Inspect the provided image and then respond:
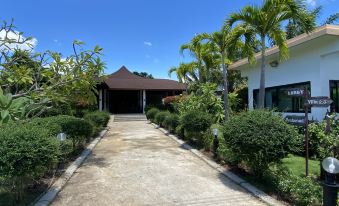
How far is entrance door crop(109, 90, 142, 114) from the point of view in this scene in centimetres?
3550

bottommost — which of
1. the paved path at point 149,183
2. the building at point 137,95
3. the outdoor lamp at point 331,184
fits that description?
the paved path at point 149,183

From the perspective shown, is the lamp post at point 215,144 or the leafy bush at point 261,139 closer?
the leafy bush at point 261,139

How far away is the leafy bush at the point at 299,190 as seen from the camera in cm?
530

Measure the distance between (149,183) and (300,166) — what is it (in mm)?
3781

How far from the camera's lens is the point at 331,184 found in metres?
4.75

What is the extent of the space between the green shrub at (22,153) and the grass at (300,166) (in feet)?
16.8

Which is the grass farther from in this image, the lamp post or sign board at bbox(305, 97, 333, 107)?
the lamp post

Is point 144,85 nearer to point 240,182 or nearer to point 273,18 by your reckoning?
point 273,18

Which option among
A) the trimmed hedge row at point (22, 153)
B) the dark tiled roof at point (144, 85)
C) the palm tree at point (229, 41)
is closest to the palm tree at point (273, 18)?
the palm tree at point (229, 41)

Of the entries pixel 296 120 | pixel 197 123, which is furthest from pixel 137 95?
pixel 296 120

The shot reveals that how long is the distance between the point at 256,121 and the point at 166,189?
7.66 ft

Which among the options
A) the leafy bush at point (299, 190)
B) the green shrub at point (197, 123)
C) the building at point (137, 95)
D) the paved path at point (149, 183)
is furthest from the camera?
the building at point (137, 95)

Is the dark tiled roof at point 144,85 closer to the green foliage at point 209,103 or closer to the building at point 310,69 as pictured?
the green foliage at point 209,103

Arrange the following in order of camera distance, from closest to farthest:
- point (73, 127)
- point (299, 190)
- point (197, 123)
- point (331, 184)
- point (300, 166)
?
point (331, 184), point (299, 190), point (300, 166), point (73, 127), point (197, 123)
